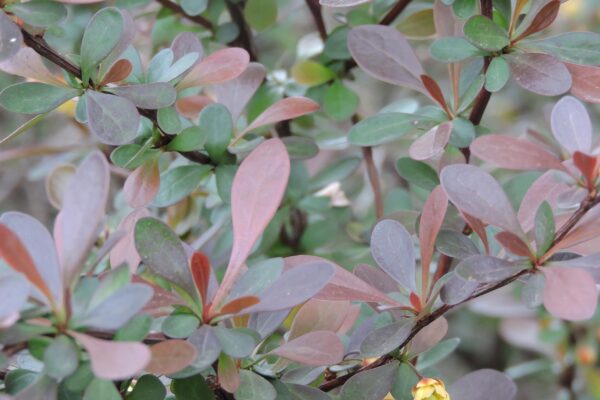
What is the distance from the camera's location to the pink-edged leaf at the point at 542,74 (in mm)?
626

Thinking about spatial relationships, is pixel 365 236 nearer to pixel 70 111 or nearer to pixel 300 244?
pixel 300 244

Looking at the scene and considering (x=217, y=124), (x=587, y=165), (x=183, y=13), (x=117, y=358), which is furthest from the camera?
(x=183, y=13)

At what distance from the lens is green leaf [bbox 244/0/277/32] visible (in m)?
0.93

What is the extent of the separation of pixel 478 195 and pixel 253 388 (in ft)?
0.67

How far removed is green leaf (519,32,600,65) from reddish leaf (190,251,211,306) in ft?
1.09

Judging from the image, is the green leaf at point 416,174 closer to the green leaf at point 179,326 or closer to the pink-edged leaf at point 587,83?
the pink-edged leaf at point 587,83

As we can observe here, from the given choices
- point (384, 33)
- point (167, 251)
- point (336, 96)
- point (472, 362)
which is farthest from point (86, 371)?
point (472, 362)

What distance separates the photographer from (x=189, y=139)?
0.67 m

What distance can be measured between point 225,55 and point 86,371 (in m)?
0.30

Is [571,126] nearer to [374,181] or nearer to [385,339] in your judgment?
[385,339]

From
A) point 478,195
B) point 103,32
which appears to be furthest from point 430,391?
point 103,32

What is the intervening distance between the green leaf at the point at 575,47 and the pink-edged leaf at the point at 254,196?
9.8 inches

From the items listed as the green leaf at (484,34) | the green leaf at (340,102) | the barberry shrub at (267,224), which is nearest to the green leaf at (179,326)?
the barberry shrub at (267,224)

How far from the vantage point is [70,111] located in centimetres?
113
